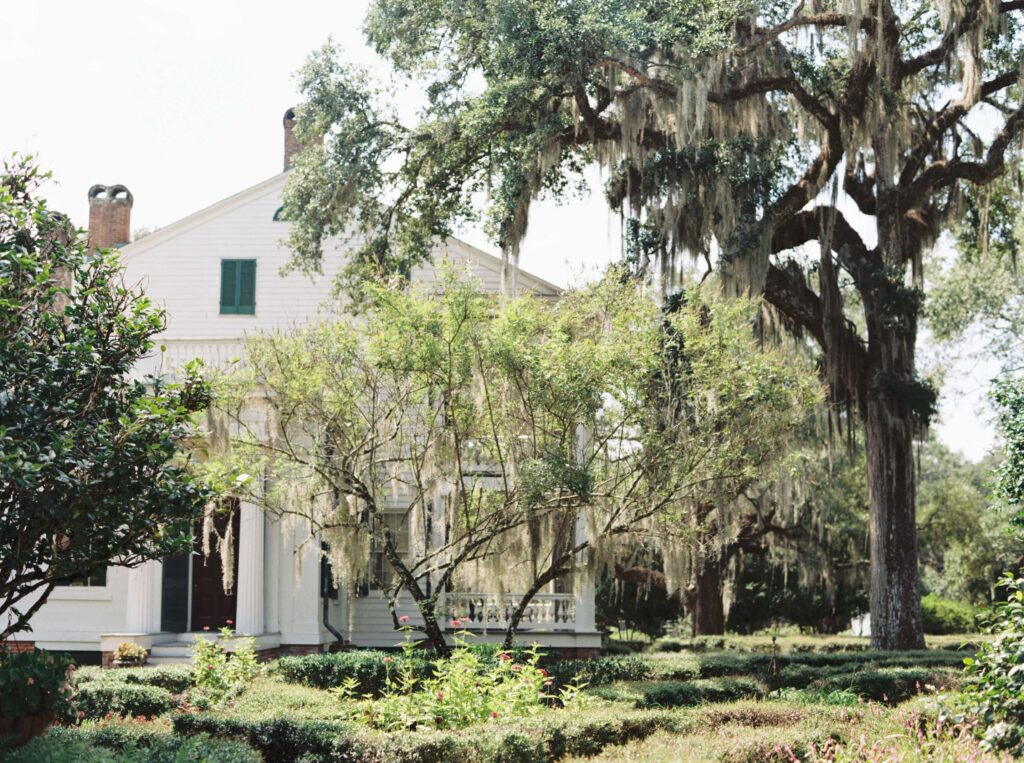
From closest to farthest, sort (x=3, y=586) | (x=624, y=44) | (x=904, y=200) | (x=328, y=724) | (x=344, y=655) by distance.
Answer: (x=3, y=586) < (x=328, y=724) < (x=344, y=655) < (x=624, y=44) < (x=904, y=200)

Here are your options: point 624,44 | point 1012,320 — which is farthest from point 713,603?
point 624,44

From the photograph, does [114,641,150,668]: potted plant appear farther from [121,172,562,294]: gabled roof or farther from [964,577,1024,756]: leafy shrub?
[964,577,1024,756]: leafy shrub

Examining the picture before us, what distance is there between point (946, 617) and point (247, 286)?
2402 centimetres

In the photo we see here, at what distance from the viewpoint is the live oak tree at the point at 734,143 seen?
17141mm

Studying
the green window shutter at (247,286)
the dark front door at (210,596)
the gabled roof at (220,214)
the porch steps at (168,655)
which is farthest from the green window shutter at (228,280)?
the porch steps at (168,655)

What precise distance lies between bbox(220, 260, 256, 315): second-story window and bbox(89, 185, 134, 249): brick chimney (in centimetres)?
→ 364

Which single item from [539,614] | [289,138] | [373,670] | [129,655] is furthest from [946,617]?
[129,655]

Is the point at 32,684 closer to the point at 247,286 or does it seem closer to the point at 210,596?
the point at 210,596

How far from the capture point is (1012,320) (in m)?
27.4

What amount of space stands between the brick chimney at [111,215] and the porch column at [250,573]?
9.42 meters

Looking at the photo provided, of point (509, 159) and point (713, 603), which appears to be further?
point (713, 603)

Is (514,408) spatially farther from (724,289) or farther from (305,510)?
(724,289)

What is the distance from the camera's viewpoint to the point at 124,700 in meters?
12.4

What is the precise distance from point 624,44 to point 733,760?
11.6 m
